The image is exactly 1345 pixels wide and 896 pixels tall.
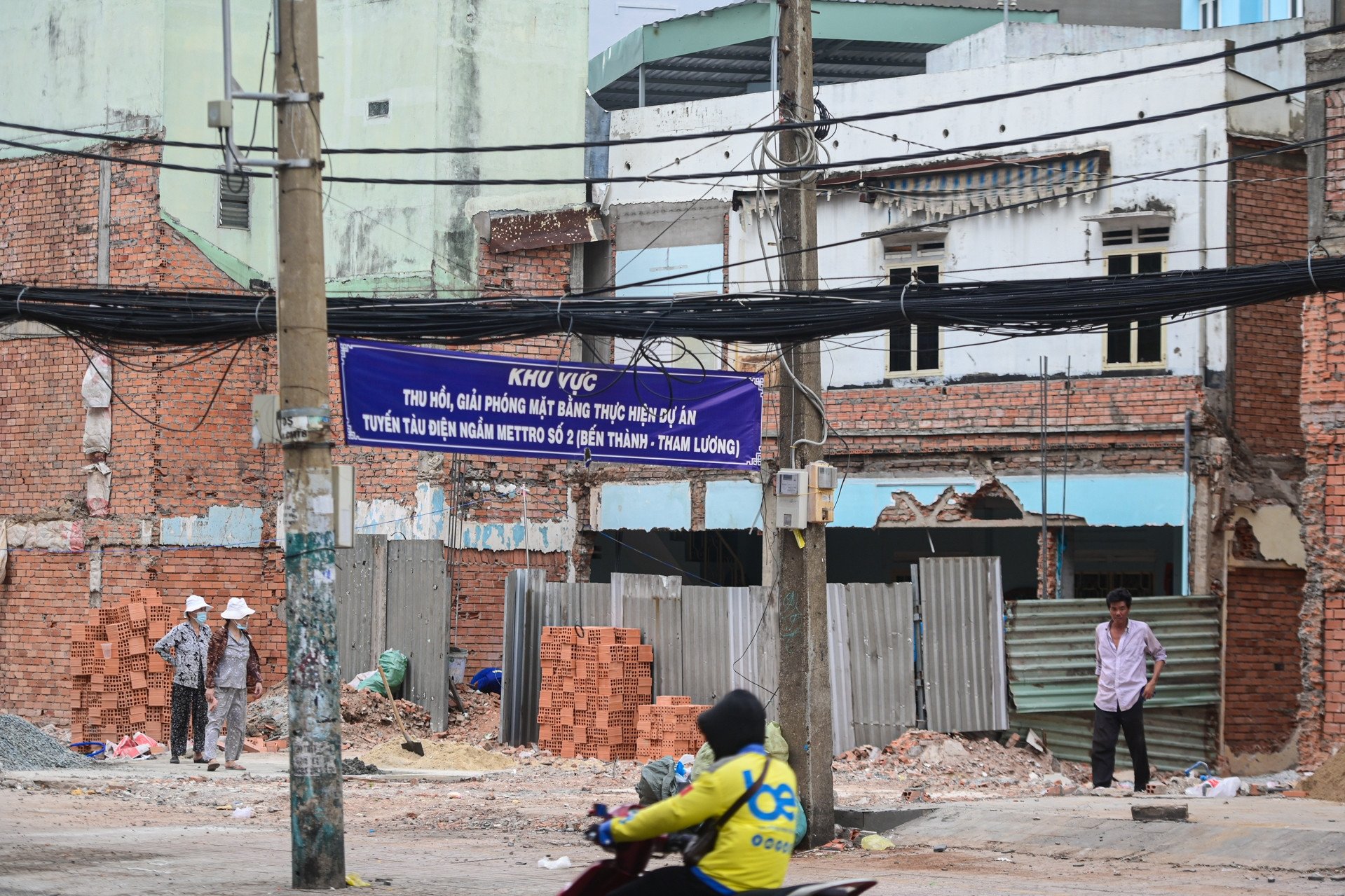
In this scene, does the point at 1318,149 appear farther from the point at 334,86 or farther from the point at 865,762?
the point at 334,86

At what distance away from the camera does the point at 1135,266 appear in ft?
58.3

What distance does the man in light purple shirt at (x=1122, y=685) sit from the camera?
12500 millimetres

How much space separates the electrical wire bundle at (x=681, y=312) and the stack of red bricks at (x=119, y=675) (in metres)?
6.78

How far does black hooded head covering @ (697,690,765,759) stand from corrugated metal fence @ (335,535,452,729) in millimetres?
13313

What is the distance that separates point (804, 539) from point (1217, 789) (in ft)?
16.3

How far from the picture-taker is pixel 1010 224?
725 inches

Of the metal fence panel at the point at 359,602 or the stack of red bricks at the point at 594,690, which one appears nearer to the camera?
the stack of red bricks at the point at 594,690

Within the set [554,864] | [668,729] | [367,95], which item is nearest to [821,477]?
[554,864]

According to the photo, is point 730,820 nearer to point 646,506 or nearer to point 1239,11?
point 646,506

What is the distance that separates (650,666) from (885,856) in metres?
7.01

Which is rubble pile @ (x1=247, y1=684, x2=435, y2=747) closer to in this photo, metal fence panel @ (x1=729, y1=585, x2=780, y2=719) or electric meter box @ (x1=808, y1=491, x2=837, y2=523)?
metal fence panel @ (x1=729, y1=585, x2=780, y2=719)

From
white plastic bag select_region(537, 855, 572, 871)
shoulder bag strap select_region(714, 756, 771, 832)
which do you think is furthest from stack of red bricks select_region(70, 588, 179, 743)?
shoulder bag strap select_region(714, 756, 771, 832)

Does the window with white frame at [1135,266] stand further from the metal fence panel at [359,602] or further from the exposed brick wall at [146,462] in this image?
the metal fence panel at [359,602]

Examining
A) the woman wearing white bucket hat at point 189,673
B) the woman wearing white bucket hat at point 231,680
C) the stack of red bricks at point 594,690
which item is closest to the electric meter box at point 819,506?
Result: the stack of red bricks at point 594,690
